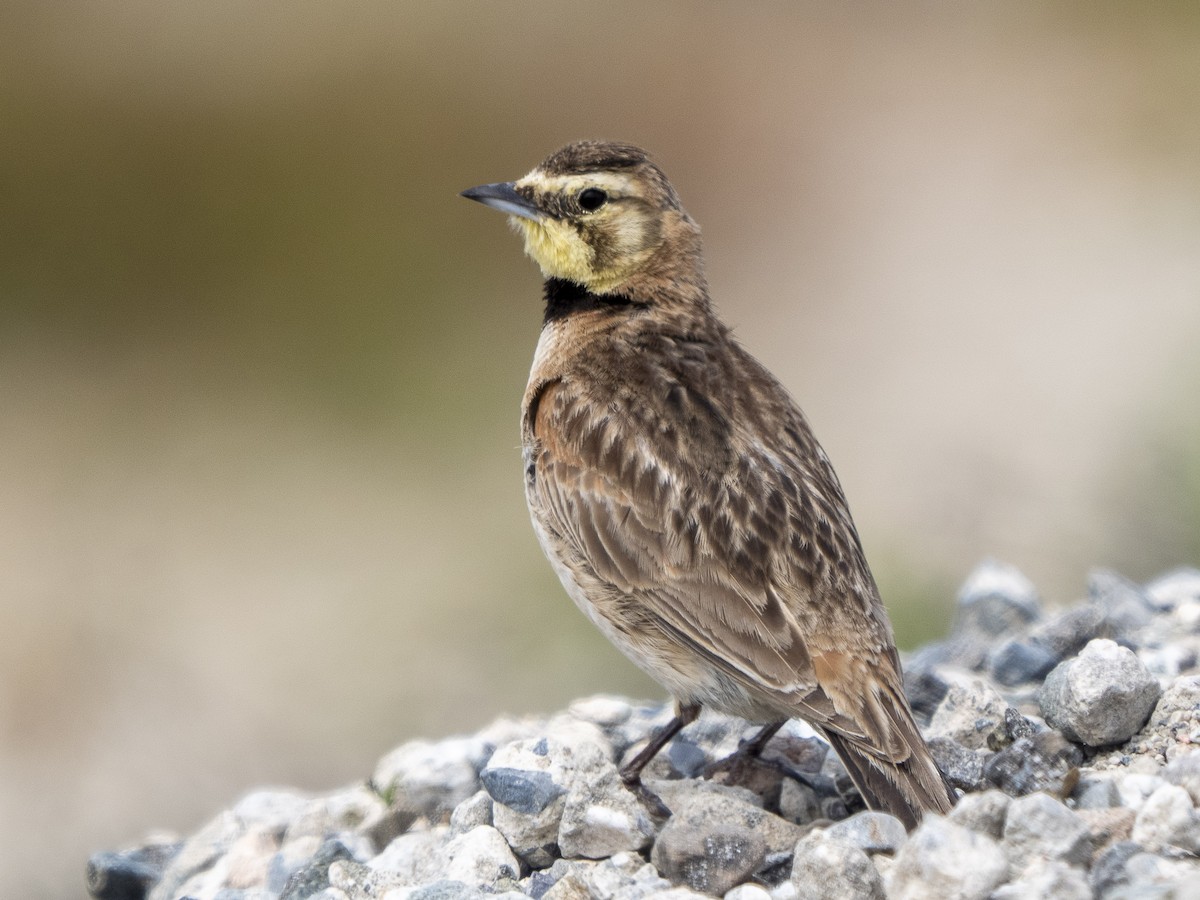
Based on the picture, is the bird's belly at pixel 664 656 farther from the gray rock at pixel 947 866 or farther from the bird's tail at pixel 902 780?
the gray rock at pixel 947 866

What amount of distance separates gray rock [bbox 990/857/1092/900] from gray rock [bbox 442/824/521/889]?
1.74m

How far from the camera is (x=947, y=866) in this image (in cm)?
370

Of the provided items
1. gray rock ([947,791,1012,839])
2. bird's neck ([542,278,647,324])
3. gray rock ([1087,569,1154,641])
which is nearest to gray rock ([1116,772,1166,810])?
gray rock ([947,791,1012,839])

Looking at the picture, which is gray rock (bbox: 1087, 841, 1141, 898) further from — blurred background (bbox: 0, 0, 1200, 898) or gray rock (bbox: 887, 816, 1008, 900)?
blurred background (bbox: 0, 0, 1200, 898)

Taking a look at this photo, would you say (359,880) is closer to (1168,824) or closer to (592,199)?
(1168,824)

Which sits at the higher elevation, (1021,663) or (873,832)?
(1021,663)

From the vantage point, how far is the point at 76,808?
10.7 m

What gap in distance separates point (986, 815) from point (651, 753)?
5.59 feet

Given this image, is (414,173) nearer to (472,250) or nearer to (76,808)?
(472,250)

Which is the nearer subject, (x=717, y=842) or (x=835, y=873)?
(x=835, y=873)

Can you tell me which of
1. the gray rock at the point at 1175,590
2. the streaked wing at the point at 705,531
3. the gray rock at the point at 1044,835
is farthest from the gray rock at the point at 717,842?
the gray rock at the point at 1175,590

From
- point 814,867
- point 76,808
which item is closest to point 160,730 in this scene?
point 76,808

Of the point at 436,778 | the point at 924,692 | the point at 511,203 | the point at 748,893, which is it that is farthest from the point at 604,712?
the point at 748,893

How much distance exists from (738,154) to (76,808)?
38.4ft
